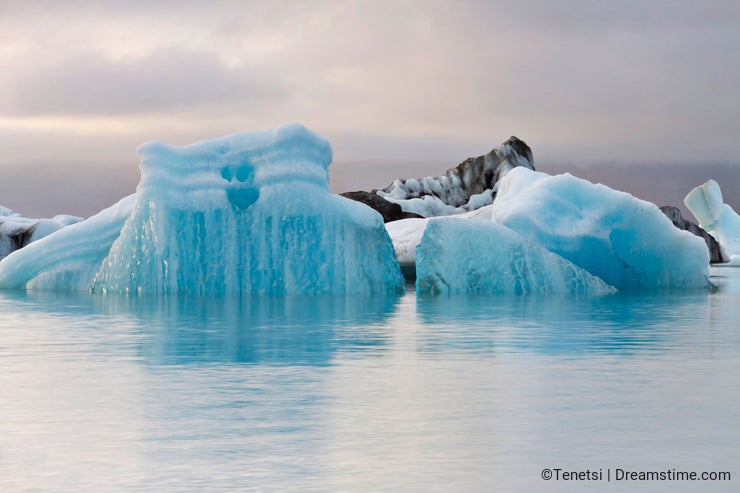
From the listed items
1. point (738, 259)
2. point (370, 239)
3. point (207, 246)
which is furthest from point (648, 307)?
point (738, 259)

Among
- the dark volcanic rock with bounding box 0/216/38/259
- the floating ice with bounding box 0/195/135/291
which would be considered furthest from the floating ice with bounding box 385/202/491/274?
the dark volcanic rock with bounding box 0/216/38/259

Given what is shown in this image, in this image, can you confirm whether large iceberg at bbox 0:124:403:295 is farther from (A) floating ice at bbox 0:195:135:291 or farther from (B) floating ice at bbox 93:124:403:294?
(A) floating ice at bbox 0:195:135:291

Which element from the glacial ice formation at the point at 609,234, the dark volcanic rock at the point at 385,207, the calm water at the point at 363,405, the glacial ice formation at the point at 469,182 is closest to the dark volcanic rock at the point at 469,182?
the glacial ice formation at the point at 469,182

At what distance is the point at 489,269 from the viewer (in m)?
18.3

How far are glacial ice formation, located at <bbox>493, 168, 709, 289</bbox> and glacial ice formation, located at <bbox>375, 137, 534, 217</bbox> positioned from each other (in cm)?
3129

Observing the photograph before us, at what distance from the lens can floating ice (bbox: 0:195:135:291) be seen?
19.9 metres

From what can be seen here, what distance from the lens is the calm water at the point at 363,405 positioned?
14.9ft

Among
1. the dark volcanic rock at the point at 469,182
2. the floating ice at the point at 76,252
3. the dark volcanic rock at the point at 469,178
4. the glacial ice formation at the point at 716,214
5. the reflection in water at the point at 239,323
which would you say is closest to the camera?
the reflection in water at the point at 239,323

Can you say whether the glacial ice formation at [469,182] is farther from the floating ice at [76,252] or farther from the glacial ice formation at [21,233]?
the floating ice at [76,252]

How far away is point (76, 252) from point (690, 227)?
3274 cm

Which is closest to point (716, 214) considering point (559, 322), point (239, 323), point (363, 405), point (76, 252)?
point (76, 252)

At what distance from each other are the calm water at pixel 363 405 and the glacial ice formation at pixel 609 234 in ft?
25.7

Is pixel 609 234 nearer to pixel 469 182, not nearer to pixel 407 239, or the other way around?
pixel 407 239

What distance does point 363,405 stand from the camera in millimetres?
6121
